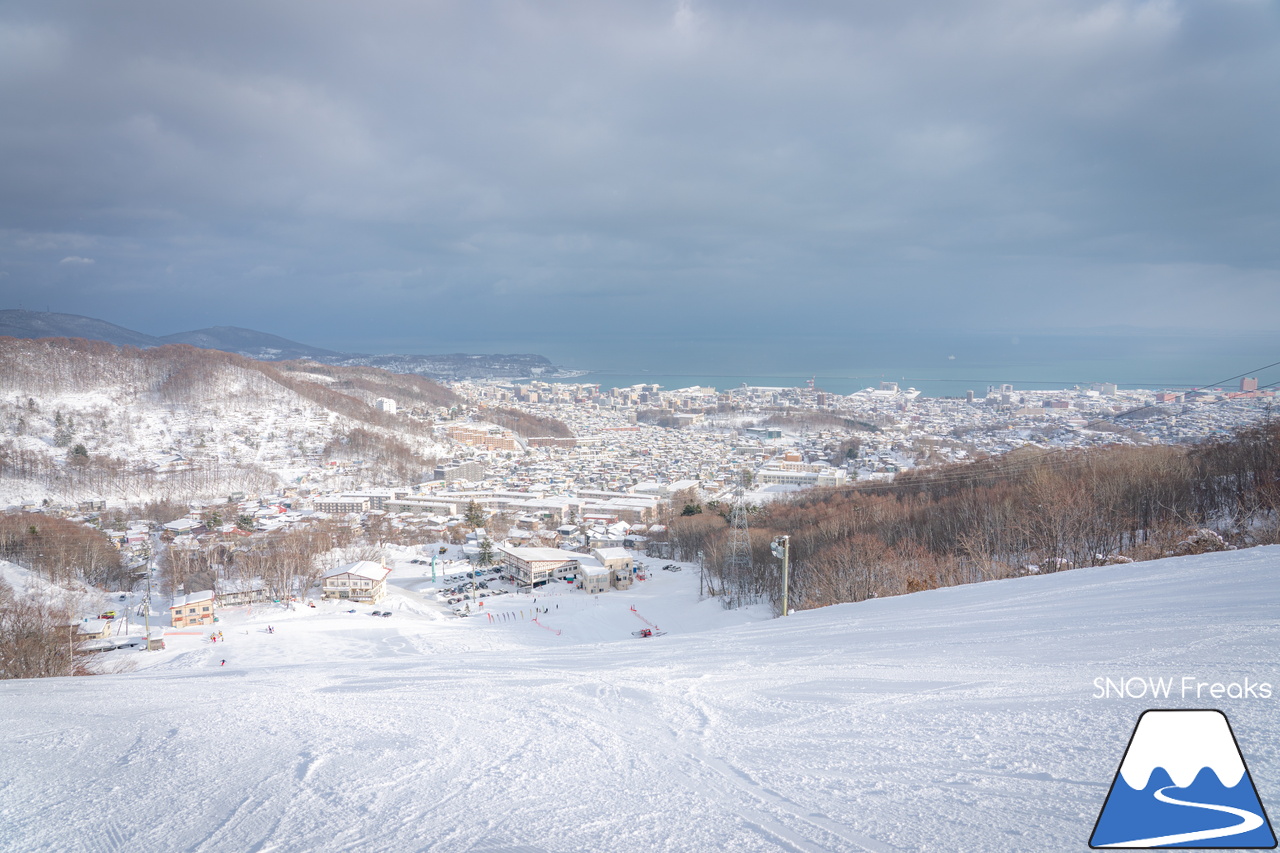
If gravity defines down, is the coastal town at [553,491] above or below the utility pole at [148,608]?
above

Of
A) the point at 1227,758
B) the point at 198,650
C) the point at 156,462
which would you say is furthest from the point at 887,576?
the point at 156,462

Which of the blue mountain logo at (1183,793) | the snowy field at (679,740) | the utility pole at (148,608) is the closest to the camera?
the blue mountain logo at (1183,793)

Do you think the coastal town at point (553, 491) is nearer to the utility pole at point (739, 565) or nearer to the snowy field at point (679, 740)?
the utility pole at point (739, 565)

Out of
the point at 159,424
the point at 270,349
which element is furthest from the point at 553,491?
the point at 270,349

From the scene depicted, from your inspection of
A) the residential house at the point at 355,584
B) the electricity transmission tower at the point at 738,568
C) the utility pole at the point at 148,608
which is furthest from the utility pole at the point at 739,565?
the utility pole at the point at 148,608

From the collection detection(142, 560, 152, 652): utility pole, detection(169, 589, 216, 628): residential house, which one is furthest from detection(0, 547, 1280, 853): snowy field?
detection(169, 589, 216, 628): residential house

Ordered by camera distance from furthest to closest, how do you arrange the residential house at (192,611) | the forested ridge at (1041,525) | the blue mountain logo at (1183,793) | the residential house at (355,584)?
the residential house at (355,584) < the residential house at (192,611) < the forested ridge at (1041,525) < the blue mountain logo at (1183,793)

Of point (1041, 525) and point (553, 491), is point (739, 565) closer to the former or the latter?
point (1041, 525)

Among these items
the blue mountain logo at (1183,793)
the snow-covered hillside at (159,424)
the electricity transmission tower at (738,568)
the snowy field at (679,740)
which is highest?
the snow-covered hillside at (159,424)
